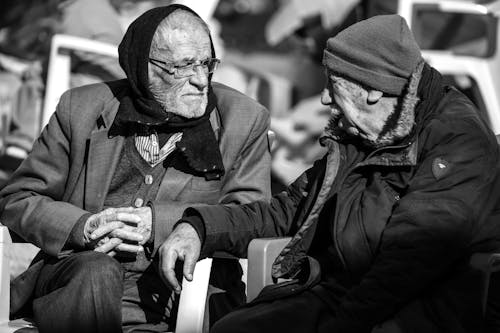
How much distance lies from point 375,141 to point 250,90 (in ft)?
15.6

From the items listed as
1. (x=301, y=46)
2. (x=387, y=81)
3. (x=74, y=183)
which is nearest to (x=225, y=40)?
(x=301, y=46)

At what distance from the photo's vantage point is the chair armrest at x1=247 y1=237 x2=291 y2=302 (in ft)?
11.5

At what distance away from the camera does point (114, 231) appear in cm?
372

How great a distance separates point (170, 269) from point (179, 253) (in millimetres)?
64

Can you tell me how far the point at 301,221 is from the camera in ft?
11.9

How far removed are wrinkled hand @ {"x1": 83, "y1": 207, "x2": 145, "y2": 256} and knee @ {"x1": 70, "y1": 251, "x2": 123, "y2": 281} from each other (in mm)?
94

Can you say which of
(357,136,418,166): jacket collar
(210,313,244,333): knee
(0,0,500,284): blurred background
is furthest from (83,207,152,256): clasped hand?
(0,0,500,284): blurred background

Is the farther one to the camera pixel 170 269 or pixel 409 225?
pixel 170 269

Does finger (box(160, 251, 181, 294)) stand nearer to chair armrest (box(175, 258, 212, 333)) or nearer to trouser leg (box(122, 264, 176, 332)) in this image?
chair armrest (box(175, 258, 212, 333))

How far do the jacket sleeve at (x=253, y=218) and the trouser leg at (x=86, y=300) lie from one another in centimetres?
32

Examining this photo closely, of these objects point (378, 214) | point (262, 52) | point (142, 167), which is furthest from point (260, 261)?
point (262, 52)

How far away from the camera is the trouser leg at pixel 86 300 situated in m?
3.53

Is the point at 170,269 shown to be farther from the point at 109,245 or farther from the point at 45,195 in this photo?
the point at 45,195

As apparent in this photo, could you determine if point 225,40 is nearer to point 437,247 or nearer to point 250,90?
point 250,90
